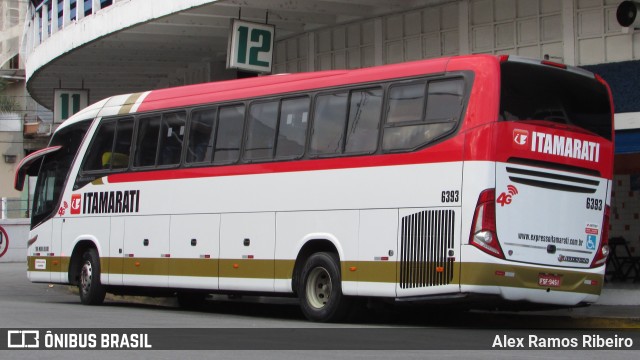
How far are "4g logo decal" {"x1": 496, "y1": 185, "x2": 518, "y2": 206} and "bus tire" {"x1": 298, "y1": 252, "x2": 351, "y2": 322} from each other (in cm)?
276

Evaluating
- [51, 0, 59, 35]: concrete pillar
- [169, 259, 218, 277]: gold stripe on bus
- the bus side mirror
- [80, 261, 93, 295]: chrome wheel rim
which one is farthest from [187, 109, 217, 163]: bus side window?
[51, 0, 59, 35]: concrete pillar

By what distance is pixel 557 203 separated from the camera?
46.2 ft

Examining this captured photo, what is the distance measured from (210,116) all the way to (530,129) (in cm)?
580

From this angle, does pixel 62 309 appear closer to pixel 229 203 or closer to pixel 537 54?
pixel 229 203

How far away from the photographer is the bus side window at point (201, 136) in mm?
17539

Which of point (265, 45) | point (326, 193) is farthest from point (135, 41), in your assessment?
point (326, 193)

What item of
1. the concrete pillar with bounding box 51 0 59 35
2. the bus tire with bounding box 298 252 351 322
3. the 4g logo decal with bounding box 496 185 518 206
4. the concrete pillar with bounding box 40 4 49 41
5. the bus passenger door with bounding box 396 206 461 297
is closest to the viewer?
the 4g logo decal with bounding box 496 185 518 206

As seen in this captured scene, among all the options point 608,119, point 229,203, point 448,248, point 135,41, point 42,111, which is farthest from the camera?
point 42,111

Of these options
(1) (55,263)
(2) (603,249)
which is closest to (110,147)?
(1) (55,263)

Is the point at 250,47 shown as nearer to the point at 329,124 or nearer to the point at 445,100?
the point at 329,124

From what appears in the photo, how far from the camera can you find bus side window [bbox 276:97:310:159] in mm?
15875

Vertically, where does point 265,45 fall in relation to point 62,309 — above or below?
above

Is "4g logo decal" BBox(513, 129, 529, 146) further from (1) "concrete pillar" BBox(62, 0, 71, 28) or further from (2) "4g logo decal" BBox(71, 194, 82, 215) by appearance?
(1) "concrete pillar" BBox(62, 0, 71, 28)

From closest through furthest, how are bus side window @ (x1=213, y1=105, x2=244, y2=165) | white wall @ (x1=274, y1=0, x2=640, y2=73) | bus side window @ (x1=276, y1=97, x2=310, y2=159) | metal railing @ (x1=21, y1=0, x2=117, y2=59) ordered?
bus side window @ (x1=276, y1=97, x2=310, y2=159) → bus side window @ (x1=213, y1=105, x2=244, y2=165) → white wall @ (x1=274, y1=0, x2=640, y2=73) → metal railing @ (x1=21, y1=0, x2=117, y2=59)
